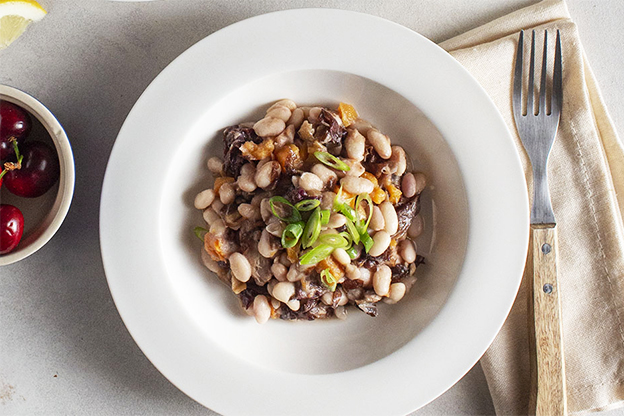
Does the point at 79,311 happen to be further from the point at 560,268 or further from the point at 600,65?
the point at 600,65

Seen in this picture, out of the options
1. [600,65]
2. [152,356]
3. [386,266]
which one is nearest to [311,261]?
[386,266]

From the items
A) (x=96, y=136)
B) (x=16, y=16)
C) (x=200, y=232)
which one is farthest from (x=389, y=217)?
(x=16, y=16)

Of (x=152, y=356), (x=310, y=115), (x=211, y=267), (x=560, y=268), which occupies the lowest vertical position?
(x=152, y=356)

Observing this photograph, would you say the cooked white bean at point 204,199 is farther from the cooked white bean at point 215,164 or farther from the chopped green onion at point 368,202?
the chopped green onion at point 368,202

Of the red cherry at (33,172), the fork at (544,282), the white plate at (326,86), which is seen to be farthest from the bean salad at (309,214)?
the red cherry at (33,172)

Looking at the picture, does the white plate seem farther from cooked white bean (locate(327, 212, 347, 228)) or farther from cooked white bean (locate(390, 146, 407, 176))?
cooked white bean (locate(327, 212, 347, 228))

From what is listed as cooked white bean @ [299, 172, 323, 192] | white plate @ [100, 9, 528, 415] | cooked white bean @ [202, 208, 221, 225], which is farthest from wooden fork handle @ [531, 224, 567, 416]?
cooked white bean @ [202, 208, 221, 225]

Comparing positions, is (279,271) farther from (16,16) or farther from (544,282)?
(16,16)
